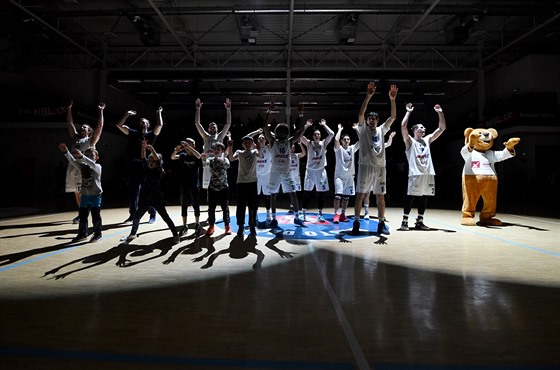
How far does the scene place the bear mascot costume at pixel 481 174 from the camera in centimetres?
696

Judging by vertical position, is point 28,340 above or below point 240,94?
below

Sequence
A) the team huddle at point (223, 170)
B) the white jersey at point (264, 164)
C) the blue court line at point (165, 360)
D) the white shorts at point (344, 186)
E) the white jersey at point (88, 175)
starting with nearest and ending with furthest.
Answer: the blue court line at point (165, 360) < the white jersey at point (88, 175) < the team huddle at point (223, 170) < the white shorts at point (344, 186) < the white jersey at point (264, 164)

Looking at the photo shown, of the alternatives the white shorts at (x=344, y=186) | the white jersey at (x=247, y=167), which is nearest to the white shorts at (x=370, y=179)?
the white jersey at (x=247, y=167)

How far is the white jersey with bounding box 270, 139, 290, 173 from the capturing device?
238 inches

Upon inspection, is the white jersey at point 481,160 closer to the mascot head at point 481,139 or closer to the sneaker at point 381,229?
the mascot head at point 481,139

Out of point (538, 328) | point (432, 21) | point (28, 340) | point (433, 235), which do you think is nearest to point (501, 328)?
point (538, 328)

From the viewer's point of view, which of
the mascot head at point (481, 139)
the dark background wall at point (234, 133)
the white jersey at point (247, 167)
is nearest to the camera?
the white jersey at point (247, 167)

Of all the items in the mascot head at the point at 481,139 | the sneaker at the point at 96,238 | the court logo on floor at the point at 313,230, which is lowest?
the court logo on floor at the point at 313,230

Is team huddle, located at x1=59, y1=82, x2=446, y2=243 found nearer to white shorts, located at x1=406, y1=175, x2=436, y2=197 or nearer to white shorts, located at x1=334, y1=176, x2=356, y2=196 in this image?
white shorts, located at x1=406, y1=175, x2=436, y2=197

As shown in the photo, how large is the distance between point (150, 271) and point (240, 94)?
68.2ft

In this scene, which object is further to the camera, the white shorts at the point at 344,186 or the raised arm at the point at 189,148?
the white shorts at the point at 344,186

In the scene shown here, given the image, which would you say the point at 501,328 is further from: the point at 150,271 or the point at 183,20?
the point at 183,20

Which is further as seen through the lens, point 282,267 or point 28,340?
point 282,267

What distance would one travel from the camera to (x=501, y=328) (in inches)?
82.7
